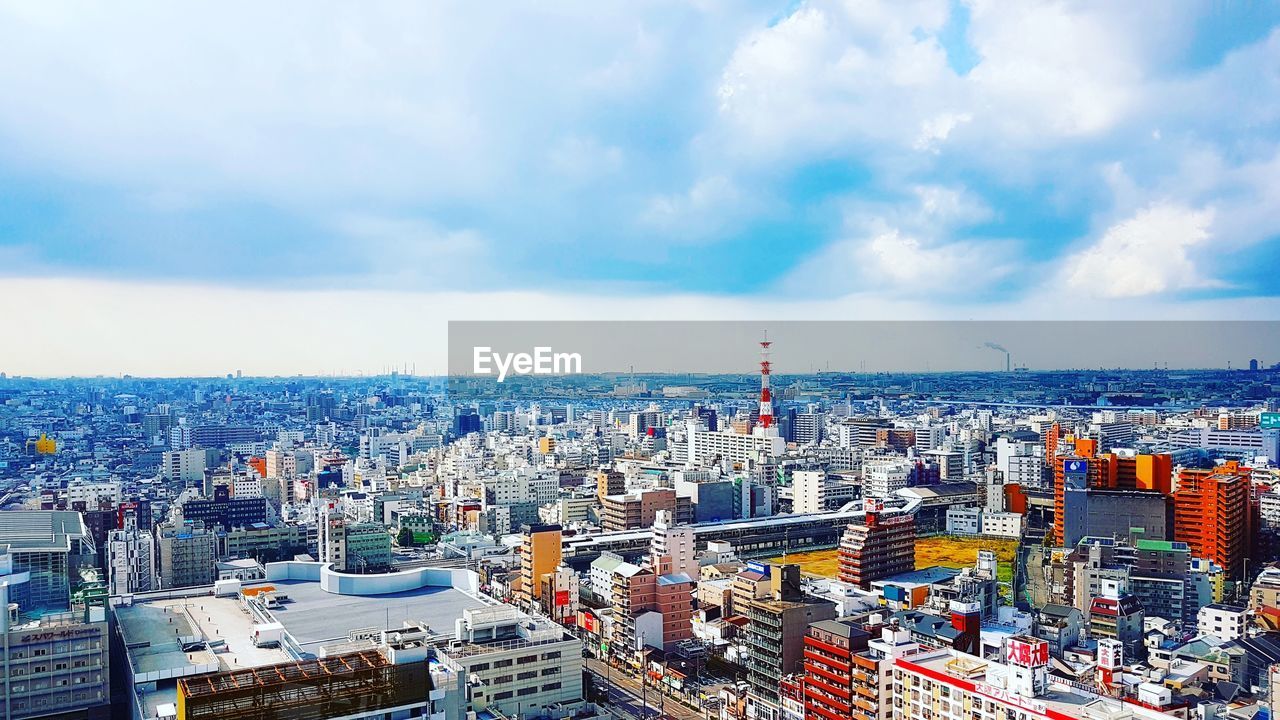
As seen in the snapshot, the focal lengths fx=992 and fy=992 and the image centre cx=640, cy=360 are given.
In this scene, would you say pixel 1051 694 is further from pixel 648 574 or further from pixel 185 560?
pixel 185 560

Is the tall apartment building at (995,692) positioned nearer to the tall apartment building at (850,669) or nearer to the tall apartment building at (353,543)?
the tall apartment building at (850,669)

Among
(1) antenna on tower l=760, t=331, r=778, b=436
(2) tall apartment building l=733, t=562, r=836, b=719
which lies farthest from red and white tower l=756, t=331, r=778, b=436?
(2) tall apartment building l=733, t=562, r=836, b=719

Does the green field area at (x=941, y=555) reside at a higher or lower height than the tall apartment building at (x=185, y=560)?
lower

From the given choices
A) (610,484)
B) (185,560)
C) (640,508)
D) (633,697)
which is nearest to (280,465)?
(610,484)

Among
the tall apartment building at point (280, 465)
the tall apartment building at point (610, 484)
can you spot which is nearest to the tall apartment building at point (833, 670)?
the tall apartment building at point (610, 484)

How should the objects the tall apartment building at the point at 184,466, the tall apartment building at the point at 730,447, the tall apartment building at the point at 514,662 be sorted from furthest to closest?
the tall apartment building at the point at 730,447 → the tall apartment building at the point at 184,466 → the tall apartment building at the point at 514,662

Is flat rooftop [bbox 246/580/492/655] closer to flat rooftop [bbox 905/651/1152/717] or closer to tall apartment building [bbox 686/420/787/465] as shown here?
flat rooftop [bbox 905/651/1152/717]

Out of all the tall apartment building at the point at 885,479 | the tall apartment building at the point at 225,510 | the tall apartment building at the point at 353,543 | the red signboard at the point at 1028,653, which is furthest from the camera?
Answer: the tall apartment building at the point at 885,479
